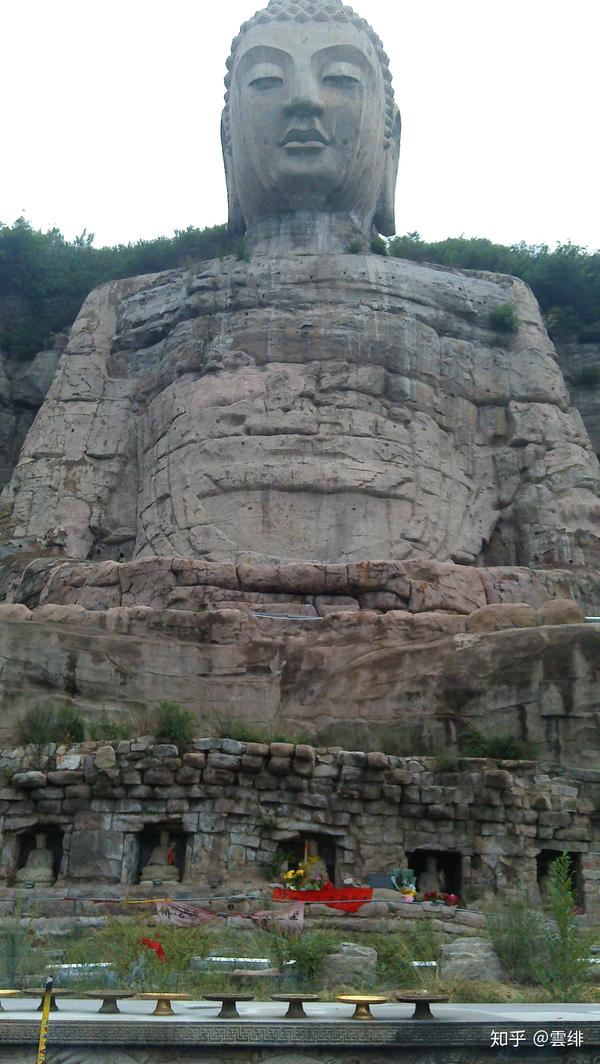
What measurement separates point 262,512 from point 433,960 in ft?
29.3

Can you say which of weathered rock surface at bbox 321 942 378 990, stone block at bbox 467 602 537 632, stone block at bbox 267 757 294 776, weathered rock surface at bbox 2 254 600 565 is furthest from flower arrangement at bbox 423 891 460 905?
weathered rock surface at bbox 2 254 600 565

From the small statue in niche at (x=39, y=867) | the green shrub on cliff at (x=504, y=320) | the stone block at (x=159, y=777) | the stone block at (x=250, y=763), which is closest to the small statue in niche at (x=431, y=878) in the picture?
the stone block at (x=250, y=763)

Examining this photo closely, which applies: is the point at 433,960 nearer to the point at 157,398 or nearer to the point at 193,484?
the point at 193,484

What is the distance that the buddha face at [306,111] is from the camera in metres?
19.8

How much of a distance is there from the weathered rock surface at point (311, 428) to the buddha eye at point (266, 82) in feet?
8.50

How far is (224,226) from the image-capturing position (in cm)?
→ 2581

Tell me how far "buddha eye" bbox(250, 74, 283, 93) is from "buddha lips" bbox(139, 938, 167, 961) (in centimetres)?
1449

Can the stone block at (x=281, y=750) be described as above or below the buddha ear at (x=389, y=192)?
below

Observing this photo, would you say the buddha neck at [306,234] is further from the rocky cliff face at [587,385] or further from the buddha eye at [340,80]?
the rocky cliff face at [587,385]

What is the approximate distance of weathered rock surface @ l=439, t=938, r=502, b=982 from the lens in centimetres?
812

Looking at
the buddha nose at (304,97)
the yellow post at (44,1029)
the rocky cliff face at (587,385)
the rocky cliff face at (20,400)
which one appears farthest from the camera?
the rocky cliff face at (587,385)

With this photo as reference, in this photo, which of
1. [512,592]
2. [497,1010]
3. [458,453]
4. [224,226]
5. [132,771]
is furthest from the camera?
[224,226]

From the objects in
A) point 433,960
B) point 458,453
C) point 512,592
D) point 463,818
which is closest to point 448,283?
point 458,453

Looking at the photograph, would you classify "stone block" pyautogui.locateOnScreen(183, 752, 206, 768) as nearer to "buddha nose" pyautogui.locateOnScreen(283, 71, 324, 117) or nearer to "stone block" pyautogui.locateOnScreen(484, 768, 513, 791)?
"stone block" pyautogui.locateOnScreen(484, 768, 513, 791)
